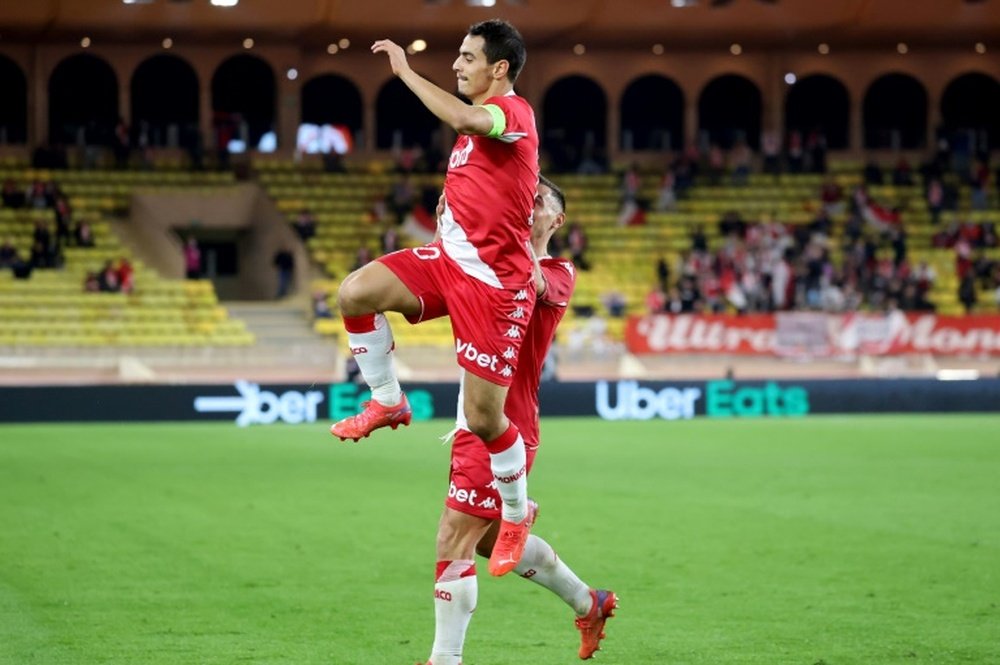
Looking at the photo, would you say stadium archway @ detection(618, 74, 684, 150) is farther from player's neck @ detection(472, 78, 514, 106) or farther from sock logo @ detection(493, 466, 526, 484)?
sock logo @ detection(493, 466, 526, 484)

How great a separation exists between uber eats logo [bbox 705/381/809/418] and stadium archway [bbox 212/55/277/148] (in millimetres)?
21556

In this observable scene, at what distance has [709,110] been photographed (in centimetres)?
4881

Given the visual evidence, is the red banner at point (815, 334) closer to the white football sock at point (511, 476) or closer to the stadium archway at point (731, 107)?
the stadium archway at point (731, 107)

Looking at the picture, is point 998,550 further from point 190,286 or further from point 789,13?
point 789,13

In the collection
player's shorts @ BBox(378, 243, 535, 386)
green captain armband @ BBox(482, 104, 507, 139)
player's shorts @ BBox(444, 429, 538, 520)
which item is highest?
green captain armband @ BBox(482, 104, 507, 139)

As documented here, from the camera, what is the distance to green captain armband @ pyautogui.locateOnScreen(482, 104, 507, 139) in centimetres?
635

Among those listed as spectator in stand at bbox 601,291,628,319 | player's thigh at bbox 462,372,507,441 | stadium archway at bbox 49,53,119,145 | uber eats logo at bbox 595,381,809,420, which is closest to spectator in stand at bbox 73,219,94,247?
stadium archway at bbox 49,53,119,145

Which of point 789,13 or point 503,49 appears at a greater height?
point 789,13

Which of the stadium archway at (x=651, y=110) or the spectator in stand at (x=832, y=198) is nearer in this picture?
the spectator in stand at (x=832, y=198)

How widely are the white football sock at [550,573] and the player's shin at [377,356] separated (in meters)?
0.83

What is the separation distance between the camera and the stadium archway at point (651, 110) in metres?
48.7

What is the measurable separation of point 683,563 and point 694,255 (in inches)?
1075

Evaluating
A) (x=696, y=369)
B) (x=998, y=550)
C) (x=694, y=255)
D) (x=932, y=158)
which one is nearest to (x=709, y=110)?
(x=932, y=158)

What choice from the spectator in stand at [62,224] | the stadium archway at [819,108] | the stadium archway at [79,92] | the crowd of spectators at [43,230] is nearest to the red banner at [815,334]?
the crowd of spectators at [43,230]
